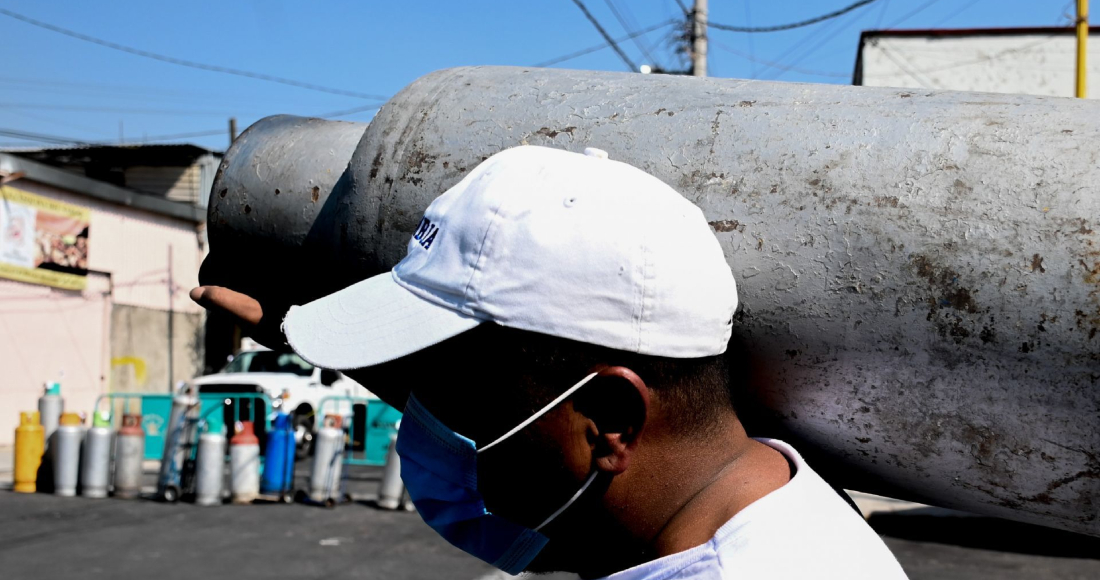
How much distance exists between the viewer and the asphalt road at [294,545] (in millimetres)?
7543

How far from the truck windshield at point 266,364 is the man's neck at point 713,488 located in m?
16.5

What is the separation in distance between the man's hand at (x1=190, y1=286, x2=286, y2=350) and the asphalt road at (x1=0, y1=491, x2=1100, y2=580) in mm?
5838

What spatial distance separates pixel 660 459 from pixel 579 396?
0.49ft

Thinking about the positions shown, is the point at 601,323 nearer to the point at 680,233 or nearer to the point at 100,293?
the point at 680,233

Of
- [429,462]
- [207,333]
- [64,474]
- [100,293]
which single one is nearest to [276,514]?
[64,474]

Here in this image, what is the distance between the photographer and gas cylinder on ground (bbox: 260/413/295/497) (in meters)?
11.1

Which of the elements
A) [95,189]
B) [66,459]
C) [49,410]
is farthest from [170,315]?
[66,459]

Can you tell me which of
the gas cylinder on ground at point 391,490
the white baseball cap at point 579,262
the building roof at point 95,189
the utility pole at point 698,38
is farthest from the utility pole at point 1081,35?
the building roof at point 95,189

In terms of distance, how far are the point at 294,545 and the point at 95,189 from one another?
14011 millimetres

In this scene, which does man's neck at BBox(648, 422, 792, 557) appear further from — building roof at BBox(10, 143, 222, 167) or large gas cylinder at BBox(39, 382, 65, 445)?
building roof at BBox(10, 143, 222, 167)

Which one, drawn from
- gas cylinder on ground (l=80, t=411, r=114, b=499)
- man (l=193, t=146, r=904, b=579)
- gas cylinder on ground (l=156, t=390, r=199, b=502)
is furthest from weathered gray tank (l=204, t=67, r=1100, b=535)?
gas cylinder on ground (l=80, t=411, r=114, b=499)

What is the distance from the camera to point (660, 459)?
4.48 feet

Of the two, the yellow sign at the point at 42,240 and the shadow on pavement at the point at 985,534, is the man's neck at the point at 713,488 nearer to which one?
the shadow on pavement at the point at 985,534

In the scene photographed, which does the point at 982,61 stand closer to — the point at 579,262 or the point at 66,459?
the point at 66,459
